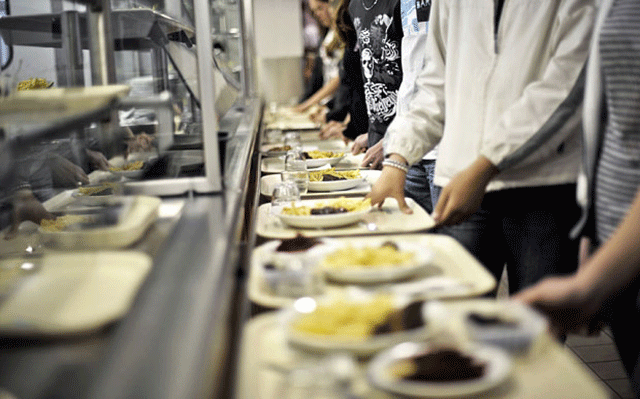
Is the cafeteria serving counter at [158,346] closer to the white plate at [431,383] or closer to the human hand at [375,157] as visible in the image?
the white plate at [431,383]

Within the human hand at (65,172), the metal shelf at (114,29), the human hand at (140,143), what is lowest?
the human hand at (65,172)

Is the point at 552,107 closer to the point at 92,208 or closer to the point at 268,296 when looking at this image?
the point at 268,296

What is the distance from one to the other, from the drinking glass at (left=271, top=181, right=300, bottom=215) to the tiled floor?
163 cm

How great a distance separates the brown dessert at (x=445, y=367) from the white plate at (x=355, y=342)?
0.05 m

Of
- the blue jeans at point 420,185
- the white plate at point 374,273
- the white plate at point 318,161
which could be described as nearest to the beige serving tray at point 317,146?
the white plate at point 318,161

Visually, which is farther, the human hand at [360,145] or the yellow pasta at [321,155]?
the human hand at [360,145]

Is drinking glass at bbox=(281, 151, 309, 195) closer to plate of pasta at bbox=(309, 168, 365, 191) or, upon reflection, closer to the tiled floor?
plate of pasta at bbox=(309, 168, 365, 191)

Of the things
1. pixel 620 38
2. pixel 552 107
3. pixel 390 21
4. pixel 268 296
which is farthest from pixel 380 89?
pixel 268 296

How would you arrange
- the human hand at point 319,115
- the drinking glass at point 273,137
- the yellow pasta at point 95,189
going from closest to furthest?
the yellow pasta at point 95,189, the drinking glass at point 273,137, the human hand at point 319,115

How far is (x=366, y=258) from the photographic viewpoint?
1.41 meters

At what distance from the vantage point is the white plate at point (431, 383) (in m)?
0.89

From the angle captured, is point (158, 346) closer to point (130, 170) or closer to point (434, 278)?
point (434, 278)

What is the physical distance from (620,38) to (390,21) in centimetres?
180

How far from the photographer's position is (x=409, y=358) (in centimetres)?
96
